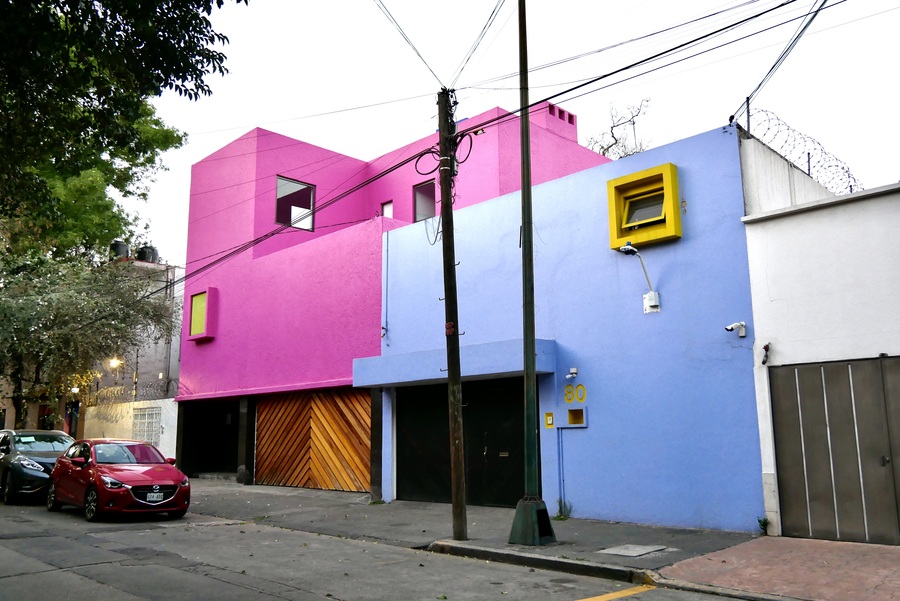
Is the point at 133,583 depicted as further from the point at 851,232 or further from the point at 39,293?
the point at 39,293

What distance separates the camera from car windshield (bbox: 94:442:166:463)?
14.1 m

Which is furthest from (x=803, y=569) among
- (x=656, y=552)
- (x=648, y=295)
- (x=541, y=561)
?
(x=648, y=295)

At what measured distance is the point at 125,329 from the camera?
2541 cm

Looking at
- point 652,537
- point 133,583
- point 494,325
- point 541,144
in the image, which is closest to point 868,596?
point 652,537

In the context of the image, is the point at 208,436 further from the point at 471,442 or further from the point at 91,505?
the point at 471,442

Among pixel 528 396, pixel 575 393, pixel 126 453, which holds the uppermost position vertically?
pixel 575 393

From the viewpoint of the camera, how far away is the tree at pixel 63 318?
22.0 m

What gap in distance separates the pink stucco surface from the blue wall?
4.18m

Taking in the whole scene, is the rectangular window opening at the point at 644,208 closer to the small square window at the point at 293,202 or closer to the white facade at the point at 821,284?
the white facade at the point at 821,284

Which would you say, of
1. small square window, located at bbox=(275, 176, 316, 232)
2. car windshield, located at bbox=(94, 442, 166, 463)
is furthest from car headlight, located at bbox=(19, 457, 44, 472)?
small square window, located at bbox=(275, 176, 316, 232)

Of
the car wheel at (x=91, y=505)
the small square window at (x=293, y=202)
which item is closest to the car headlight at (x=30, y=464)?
the car wheel at (x=91, y=505)

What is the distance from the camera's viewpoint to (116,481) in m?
13.0

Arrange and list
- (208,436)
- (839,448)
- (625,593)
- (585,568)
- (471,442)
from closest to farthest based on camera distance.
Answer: (625,593) < (585,568) < (839,448) < (471,442) < (208,436)

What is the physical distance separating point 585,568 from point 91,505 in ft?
30.0
